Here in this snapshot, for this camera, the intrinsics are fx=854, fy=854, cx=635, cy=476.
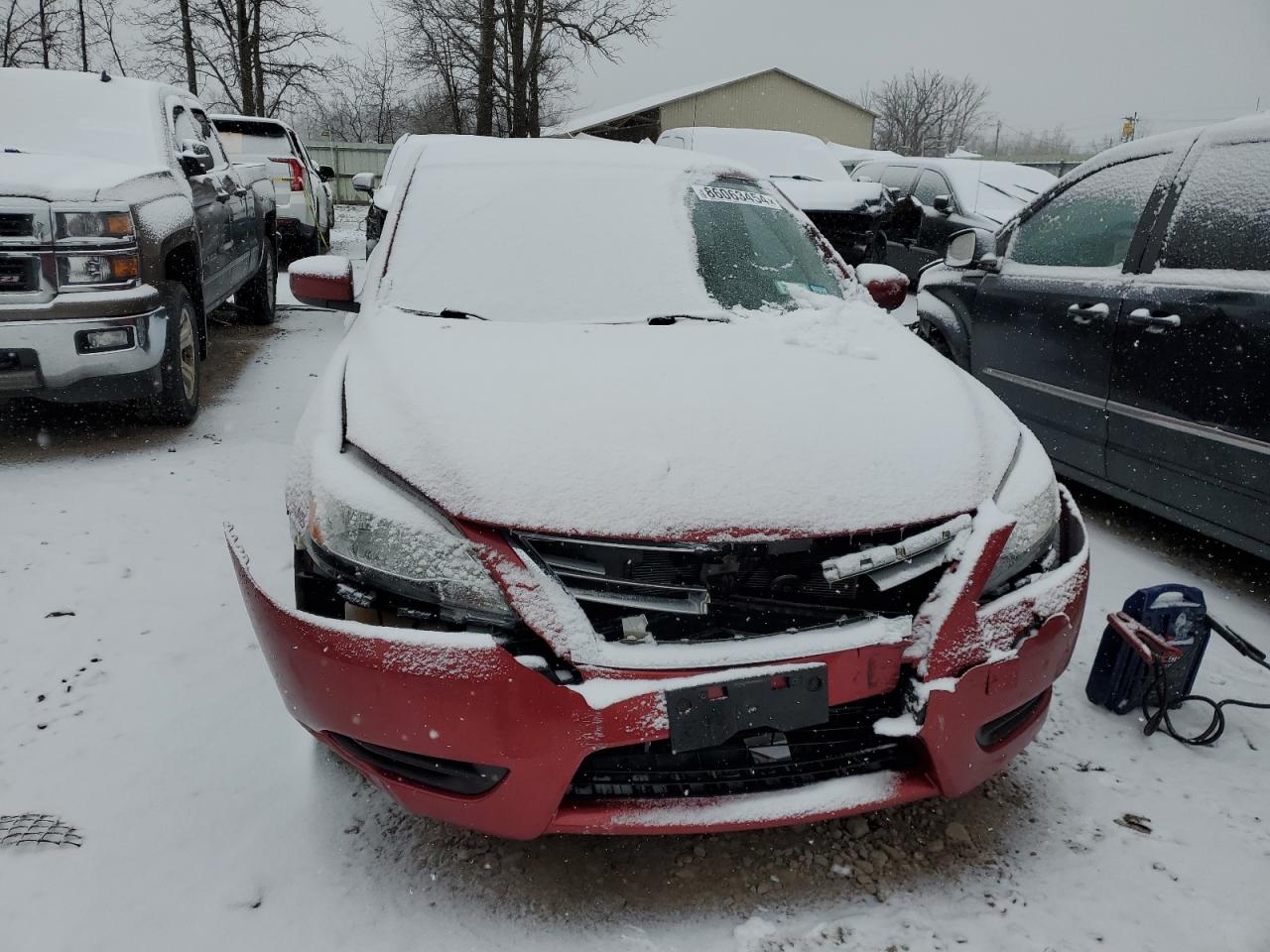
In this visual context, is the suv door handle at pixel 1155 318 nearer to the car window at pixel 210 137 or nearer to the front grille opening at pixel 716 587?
the front grille opening at pixel 716 587

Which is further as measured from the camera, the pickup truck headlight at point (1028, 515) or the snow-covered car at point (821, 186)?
the snow-covered car at point (821, 186)

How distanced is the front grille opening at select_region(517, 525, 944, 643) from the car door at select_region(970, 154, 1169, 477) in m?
2.33

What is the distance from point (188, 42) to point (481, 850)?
2755 centimetres

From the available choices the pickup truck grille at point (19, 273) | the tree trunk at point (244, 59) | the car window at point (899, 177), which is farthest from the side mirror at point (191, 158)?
the tree trunk at point (244, 59)

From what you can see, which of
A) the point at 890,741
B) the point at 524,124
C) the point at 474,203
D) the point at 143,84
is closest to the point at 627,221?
the point at 474,203

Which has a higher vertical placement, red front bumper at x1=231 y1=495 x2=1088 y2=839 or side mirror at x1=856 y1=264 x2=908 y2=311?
side mirror at x1=856 y1=264 x2=908 y2=311

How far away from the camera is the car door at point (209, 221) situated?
5223 millimetres

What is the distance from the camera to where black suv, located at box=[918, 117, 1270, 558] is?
115 inches

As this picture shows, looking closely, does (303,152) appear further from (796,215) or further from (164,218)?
(796,215)

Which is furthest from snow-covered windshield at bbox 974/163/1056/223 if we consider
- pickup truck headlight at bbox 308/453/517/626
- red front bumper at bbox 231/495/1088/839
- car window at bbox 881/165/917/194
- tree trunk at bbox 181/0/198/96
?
tree trunk at bbox 181/0/198/96

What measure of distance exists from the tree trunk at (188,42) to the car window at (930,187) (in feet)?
70.3

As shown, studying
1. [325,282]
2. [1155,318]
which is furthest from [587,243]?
[1155,318]

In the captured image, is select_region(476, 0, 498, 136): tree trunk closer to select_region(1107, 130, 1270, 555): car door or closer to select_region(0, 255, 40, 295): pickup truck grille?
select_region(0, 255, 40, 295): pickup truck grille

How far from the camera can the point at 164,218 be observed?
444 centimetres
